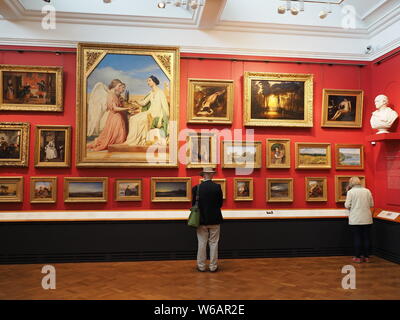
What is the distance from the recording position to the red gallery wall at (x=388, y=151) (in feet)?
28.0

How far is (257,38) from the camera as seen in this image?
9.20m

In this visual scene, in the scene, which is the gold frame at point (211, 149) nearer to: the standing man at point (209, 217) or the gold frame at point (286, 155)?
the standing man at point (209, 217)

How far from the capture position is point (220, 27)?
9.06m

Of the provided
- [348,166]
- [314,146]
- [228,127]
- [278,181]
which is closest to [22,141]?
[228,127]

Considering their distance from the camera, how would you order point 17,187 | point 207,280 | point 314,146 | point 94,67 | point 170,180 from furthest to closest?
point 314,146 < point 170,180 < point 94,67 < point 17,187 < point 207,280

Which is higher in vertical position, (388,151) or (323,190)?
(388,151)

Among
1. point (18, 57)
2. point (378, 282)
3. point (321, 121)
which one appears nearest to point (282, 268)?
point (378, 282)

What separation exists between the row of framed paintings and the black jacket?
55.5 inches

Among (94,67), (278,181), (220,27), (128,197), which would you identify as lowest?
(128,197)

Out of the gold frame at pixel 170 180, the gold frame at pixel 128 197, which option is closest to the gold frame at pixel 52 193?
the gold frame at pixel 128 197

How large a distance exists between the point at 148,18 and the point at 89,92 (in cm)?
248

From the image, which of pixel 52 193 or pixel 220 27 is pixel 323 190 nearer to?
pixel 220 27

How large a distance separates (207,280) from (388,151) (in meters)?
5.91

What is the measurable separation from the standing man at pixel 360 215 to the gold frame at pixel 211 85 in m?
3.61
